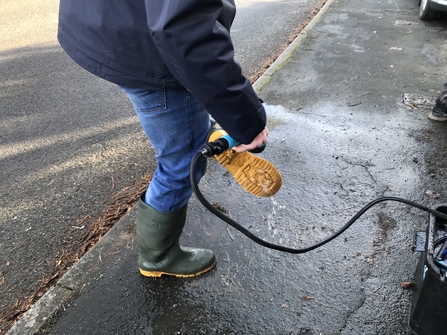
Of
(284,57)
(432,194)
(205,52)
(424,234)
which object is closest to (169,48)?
(205,52)

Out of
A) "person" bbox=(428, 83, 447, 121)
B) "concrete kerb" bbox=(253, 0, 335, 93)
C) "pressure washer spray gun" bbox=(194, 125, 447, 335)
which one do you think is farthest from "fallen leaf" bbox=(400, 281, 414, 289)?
"concrete kerb" bbox=(253, 0, 335, 93)

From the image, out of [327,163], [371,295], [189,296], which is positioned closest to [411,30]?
[327,163]

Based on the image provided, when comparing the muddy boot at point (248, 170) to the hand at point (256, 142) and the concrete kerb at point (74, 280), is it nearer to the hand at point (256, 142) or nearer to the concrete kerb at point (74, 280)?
the hand at point (256, 142)

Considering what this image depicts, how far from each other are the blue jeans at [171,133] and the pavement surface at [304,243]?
0.61 meters

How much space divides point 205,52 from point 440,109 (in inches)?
123

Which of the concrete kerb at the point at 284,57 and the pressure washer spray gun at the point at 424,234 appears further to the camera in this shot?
the concrete kerb at the point at 284,57

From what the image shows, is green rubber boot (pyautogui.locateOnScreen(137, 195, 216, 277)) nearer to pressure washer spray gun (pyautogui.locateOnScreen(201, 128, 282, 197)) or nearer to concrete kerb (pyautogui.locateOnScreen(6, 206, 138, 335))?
concrete kerb (pyautogui.locateOnScreen(6, 206, 138, 335))

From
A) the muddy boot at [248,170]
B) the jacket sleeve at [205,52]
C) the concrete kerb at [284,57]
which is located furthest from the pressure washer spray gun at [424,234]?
the concrete kerb at [284,57]

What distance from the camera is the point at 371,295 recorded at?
207 cm

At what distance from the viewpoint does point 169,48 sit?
118 centimetres

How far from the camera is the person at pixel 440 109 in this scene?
342 centimetres

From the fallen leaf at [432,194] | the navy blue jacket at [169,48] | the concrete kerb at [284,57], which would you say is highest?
the navy blue jacket at [169,48]

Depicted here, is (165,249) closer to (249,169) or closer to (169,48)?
(249,169)

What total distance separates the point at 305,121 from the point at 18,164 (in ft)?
8.79
